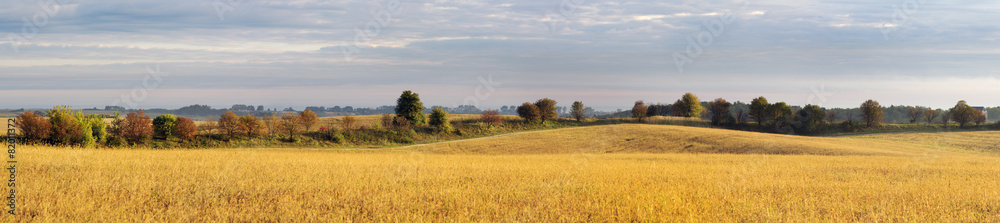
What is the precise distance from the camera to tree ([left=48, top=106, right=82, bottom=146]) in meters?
36.0

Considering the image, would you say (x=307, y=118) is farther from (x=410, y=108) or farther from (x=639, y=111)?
(x=639, y=111)

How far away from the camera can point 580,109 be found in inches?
3617

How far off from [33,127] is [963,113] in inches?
4762

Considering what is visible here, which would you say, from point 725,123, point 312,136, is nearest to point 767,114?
point 725,123

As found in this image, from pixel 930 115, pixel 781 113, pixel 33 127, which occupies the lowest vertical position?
pixel 33 127

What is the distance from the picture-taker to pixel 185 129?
48.7m

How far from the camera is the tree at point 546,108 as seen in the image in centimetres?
8612

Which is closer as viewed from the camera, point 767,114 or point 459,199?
point 459,199

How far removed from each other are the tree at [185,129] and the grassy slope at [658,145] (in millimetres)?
21367

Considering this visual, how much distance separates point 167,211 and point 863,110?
104111mm

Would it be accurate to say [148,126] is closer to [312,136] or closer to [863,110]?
[312,136]

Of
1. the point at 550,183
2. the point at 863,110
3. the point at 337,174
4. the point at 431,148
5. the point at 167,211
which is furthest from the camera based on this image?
the point at 863,110

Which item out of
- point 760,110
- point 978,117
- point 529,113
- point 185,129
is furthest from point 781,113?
point 185,129

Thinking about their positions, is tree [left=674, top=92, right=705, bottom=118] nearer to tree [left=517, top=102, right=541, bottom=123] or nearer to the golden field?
tree [left=517, top=102, right=541, bottom=123]
